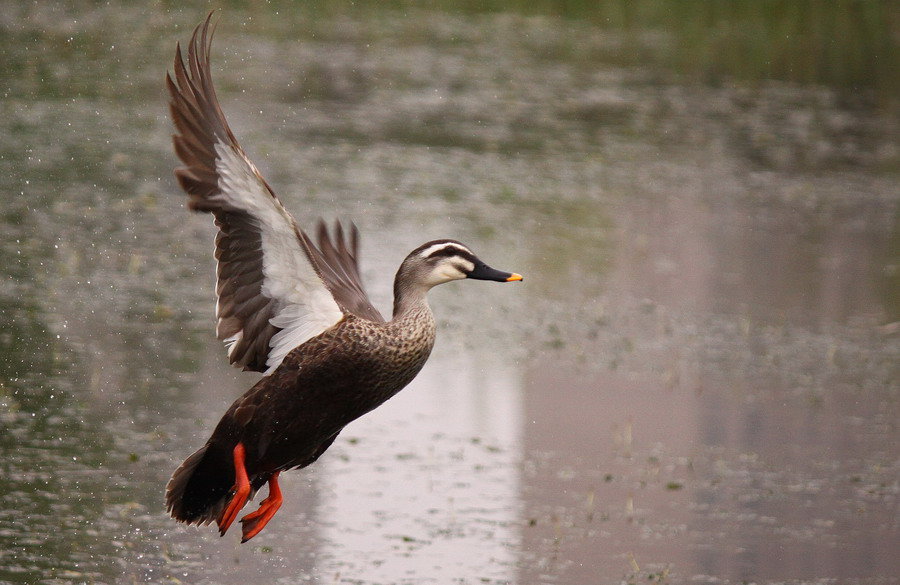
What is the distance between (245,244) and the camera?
17.3 feet

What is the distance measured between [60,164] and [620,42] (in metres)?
10.8

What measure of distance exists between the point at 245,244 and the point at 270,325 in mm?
345

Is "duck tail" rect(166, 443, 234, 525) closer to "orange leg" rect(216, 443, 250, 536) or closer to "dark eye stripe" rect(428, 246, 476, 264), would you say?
"orange leg" rect(216, 443, 250, 536)

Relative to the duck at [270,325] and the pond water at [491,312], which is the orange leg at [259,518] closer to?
the duck at [270,325]

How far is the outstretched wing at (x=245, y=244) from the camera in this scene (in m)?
5.12

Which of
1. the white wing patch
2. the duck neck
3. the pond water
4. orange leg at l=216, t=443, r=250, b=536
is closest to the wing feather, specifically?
the white wing patch

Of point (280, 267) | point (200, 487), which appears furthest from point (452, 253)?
point (200, 487)

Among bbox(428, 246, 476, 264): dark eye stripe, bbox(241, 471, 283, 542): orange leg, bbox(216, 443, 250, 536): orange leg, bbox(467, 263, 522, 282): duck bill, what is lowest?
bbox(241, 471, 283, 542): orange leg

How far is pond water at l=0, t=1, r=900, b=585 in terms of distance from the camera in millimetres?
6219

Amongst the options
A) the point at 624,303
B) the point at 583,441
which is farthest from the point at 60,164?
the point at 583,441

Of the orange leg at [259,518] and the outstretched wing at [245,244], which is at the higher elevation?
the outstretched wing at [245,244]

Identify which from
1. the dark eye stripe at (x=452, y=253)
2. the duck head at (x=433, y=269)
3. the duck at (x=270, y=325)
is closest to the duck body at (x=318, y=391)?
the duck at (x=270, y=325)

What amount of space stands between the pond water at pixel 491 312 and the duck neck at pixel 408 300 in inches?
43.7

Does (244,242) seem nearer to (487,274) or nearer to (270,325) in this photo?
(270,325)
